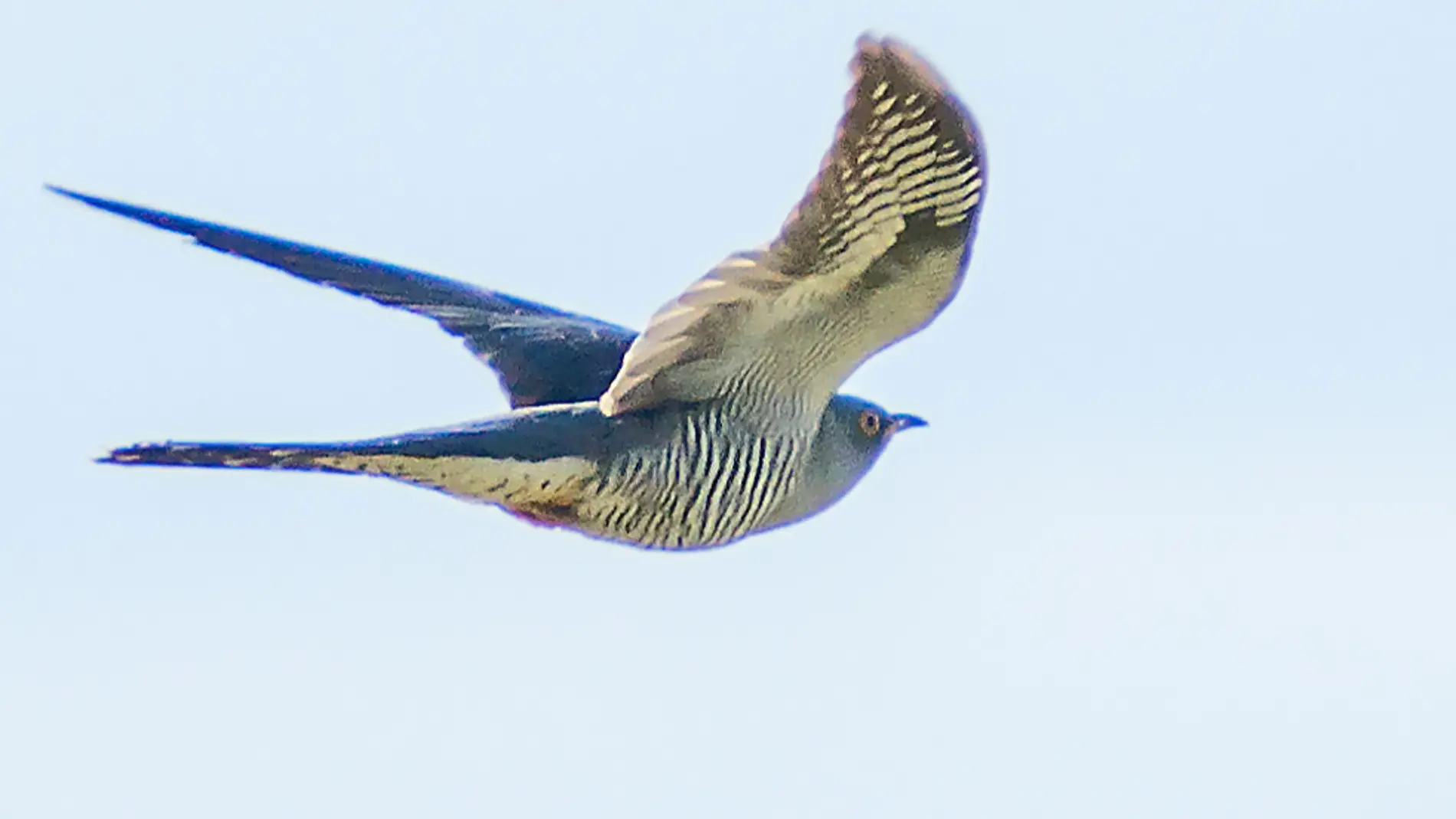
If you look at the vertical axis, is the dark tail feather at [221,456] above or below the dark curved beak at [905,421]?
below

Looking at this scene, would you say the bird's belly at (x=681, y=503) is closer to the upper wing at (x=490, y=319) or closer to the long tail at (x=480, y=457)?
the long tail at (x=480, y=457)

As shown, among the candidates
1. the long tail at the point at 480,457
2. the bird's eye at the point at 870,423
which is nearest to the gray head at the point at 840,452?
the bird's eye at the point at 870,423

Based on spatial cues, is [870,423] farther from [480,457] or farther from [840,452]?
[480,457]

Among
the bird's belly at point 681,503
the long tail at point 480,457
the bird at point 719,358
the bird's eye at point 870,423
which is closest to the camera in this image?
the bird at point 719,358

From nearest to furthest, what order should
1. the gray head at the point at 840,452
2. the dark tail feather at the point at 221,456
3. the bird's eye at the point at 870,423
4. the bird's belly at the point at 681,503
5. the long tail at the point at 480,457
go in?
the dark tail feather at the point at 221,456 → the long tail at the point at 480,457 → the bird's belly at the point at 681,503 → the gray head at the point at 840,452 → the bird's eye at the point at 870,423

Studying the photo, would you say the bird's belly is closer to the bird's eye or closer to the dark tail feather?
the bird's eye

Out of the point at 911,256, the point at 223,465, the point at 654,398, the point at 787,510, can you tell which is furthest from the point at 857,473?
the point at 223,465

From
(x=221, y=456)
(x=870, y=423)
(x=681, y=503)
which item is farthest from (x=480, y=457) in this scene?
(x=870, y=423)

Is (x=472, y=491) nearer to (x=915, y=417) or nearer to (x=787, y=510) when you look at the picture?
(x=787, y=510)
